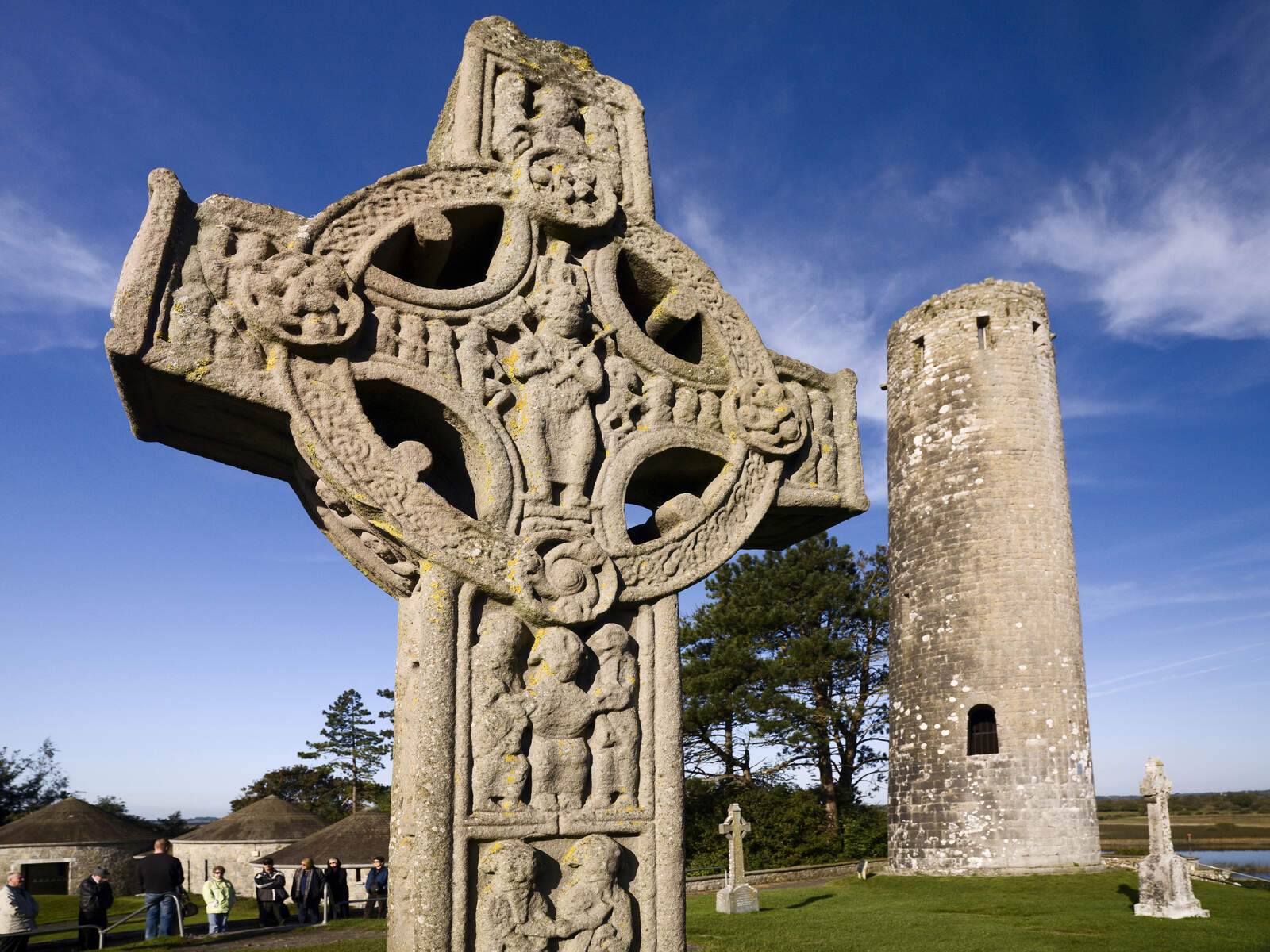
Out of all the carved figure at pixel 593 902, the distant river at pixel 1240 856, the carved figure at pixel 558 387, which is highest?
the carved figure at pixel 558 387

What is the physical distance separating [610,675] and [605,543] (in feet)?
1.55

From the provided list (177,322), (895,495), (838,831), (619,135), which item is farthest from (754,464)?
(838,831)

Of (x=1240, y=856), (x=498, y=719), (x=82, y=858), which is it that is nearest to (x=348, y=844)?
(x=82, y=858)

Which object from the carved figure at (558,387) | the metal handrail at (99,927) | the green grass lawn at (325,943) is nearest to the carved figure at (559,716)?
the carved figure at (558,387)

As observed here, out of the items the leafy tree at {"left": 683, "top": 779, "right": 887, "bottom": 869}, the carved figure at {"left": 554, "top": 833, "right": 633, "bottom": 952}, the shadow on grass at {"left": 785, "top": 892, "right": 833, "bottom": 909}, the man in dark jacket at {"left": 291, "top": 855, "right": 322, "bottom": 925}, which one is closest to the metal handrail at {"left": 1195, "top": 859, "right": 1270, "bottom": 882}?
the leafy tree at {"left": 683, "top": 779, "right": 887, "bottom": 869}

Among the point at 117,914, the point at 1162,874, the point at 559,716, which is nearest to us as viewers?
the point at 559,716

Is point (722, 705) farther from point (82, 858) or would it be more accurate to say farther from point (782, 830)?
point (82, 858)

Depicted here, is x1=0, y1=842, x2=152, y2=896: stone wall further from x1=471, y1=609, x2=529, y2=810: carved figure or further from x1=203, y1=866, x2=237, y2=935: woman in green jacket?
x1=471, y1=609, x2=529, y2=810: carved figure

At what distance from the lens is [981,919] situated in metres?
14.4

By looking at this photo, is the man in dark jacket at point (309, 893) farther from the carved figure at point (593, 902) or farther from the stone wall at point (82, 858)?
the carved figure at point (593, 902)

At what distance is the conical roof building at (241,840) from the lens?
23828 millimetres

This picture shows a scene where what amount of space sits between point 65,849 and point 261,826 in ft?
15.7

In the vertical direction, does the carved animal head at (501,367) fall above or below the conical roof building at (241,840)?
above

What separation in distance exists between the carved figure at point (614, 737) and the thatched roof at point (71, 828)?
26.4 m
